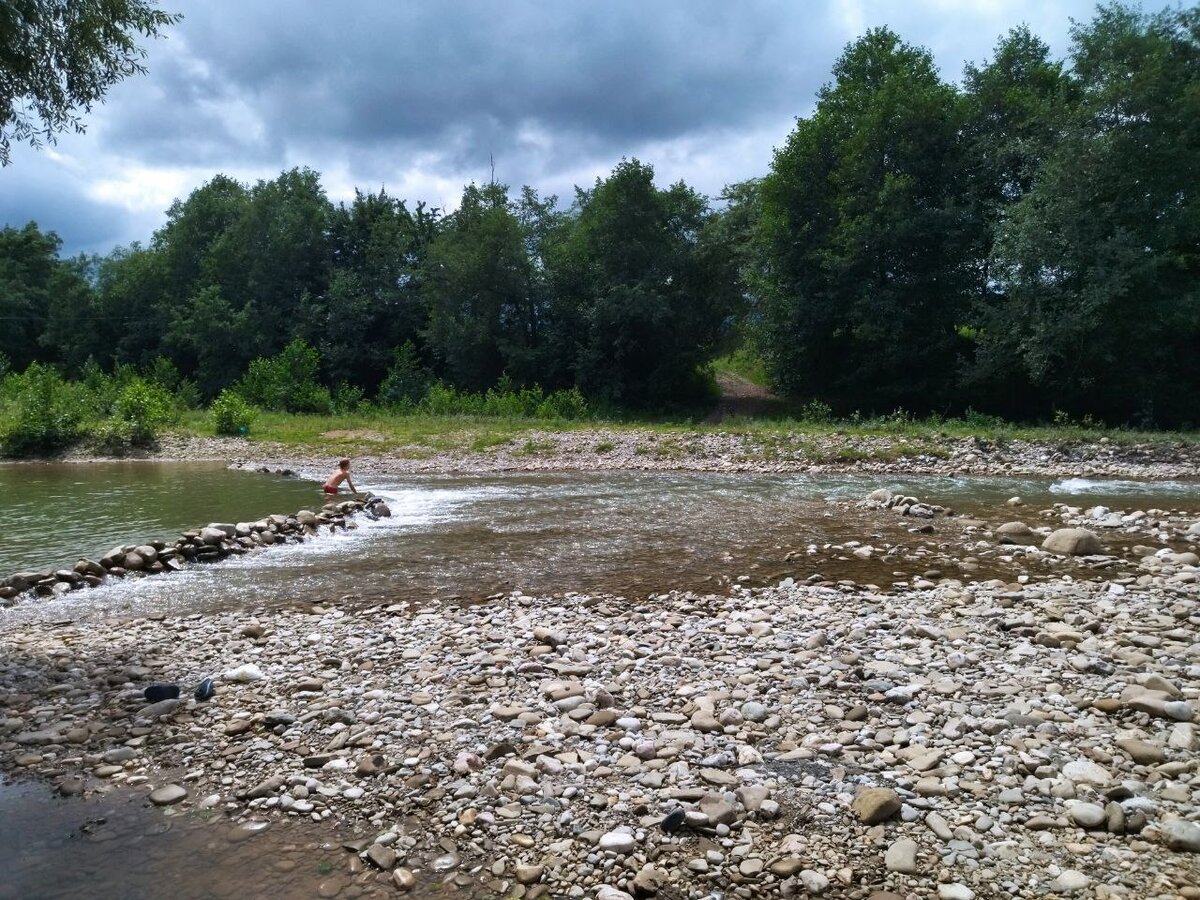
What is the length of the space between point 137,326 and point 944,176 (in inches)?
2156

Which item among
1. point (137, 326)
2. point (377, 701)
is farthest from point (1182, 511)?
point (137, 326)

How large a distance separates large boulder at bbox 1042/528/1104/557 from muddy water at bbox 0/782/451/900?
10.2 metres

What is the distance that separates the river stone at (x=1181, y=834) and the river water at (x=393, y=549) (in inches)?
168

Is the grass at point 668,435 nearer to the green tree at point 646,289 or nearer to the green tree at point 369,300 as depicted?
the green tree at point 646,289

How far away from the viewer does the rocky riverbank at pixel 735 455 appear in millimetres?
21641

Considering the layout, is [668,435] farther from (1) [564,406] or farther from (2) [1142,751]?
(2) [1142,751]

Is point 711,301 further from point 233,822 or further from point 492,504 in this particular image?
point 233,822

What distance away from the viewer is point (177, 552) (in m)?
11.4

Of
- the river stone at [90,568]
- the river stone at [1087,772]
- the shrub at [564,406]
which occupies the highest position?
the shrub at [564,406]

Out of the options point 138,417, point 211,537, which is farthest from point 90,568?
point 138,417

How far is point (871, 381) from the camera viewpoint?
3531 centimetres

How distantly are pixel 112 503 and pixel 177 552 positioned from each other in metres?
7.47

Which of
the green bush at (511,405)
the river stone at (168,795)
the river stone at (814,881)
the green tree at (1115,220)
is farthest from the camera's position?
the green bush at (511,405)

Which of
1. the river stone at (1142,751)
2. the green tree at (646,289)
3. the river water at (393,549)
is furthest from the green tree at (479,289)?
the river stone at (1142,751)
